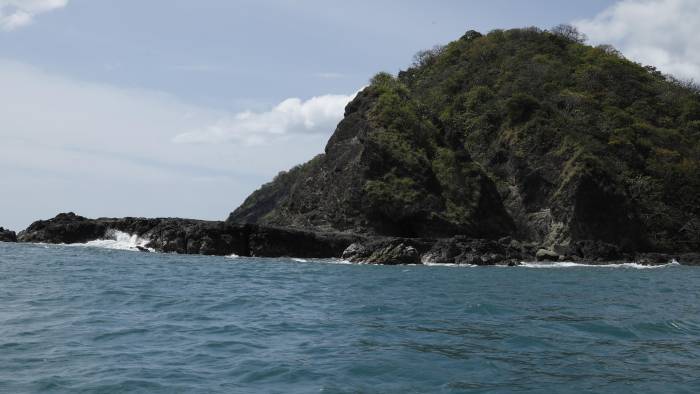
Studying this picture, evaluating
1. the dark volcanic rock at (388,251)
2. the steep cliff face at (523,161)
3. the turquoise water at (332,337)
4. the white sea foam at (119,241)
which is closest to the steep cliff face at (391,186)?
the steep cliff face at (523,161)

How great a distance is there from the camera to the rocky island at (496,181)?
50844 mm

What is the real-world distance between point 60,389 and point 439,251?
1462 inches

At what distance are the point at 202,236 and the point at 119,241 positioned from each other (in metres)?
8.16

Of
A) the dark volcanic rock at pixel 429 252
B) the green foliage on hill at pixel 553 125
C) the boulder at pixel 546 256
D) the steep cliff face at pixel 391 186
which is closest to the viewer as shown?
the dark volcanic rock at pixel 429 252

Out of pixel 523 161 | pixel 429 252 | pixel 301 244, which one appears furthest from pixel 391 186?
pixel 523 161

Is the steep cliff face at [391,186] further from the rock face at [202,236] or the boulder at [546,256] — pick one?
the boulder at [546,256]

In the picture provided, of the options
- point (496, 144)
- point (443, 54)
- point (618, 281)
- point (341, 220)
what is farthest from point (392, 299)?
point (443, 54)

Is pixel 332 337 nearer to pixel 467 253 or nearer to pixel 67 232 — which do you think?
pixel 467 253

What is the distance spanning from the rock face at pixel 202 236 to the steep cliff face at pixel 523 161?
781 centimetres

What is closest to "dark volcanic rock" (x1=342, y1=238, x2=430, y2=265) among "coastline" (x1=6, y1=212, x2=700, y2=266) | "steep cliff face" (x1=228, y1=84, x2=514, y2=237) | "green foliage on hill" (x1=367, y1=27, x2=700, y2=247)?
"coastline" (x1=6, y1=212, x2=700, y2=266)

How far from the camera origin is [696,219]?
6762 cm

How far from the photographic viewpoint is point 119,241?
5241 cm

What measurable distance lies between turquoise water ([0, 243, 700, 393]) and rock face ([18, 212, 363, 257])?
76.0 ft

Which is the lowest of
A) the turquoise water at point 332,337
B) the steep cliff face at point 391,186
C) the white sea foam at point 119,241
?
the turquoise water at point 332,337
